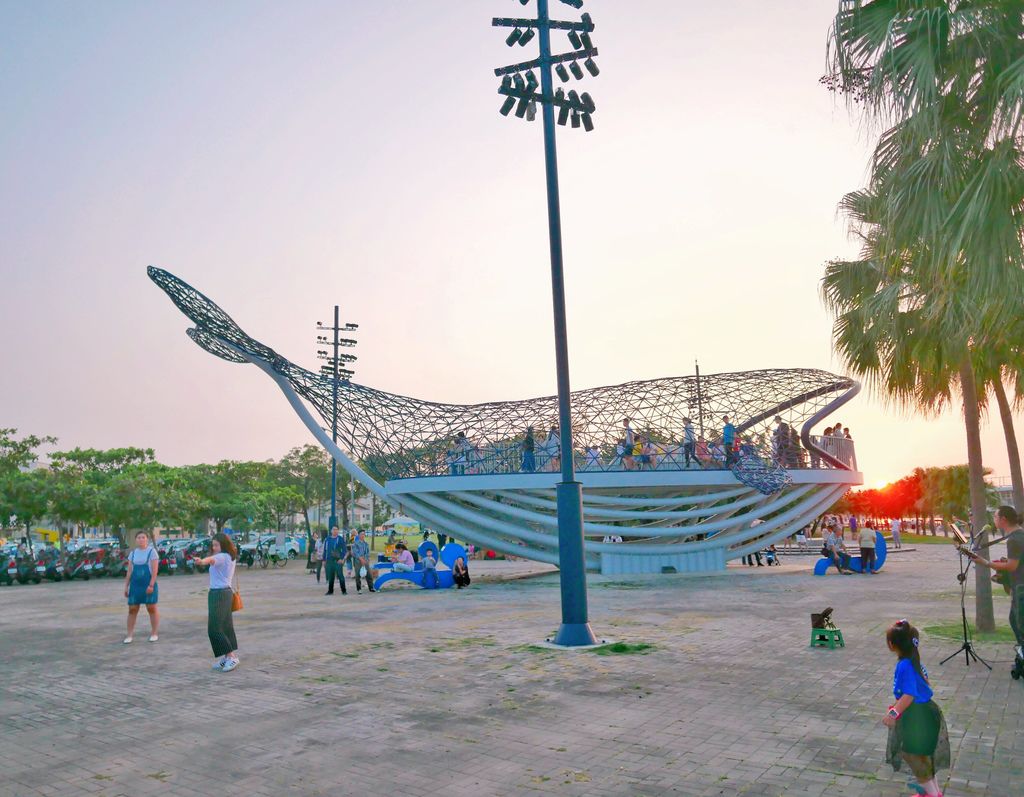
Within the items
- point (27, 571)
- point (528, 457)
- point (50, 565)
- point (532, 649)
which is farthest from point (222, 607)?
point (50, 565)

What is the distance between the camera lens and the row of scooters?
2686 cm

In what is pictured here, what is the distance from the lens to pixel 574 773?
5652 mm

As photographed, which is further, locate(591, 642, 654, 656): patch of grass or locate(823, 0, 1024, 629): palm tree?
locate(591, 642, 654, 656): patch of grass

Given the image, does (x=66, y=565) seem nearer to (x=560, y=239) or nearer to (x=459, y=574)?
(x=459, y=574)

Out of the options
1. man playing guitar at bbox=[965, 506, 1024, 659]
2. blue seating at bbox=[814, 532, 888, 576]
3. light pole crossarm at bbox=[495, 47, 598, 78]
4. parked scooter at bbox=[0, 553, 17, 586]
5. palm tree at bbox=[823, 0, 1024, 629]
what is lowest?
blue seating at bbox=[814, 532, 888, 576]

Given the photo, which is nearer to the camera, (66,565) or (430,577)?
(430,577)

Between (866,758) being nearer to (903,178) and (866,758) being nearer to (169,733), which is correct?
(169,733)

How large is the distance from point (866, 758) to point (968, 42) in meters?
7.75

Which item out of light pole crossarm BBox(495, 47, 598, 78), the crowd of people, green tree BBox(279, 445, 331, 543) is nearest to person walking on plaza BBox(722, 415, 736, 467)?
the crowd of people

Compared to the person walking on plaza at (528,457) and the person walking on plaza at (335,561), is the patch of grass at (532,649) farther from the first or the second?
the person walking on plaza at (528,457)

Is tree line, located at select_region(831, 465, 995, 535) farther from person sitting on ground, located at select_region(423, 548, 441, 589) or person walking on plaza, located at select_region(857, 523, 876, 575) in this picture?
person sitting on ground, located at select_region(423, 548, 441, 589)

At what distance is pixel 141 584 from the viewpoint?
12602 millimetres

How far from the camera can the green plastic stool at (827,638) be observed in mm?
10383

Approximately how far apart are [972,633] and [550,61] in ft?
34.1
